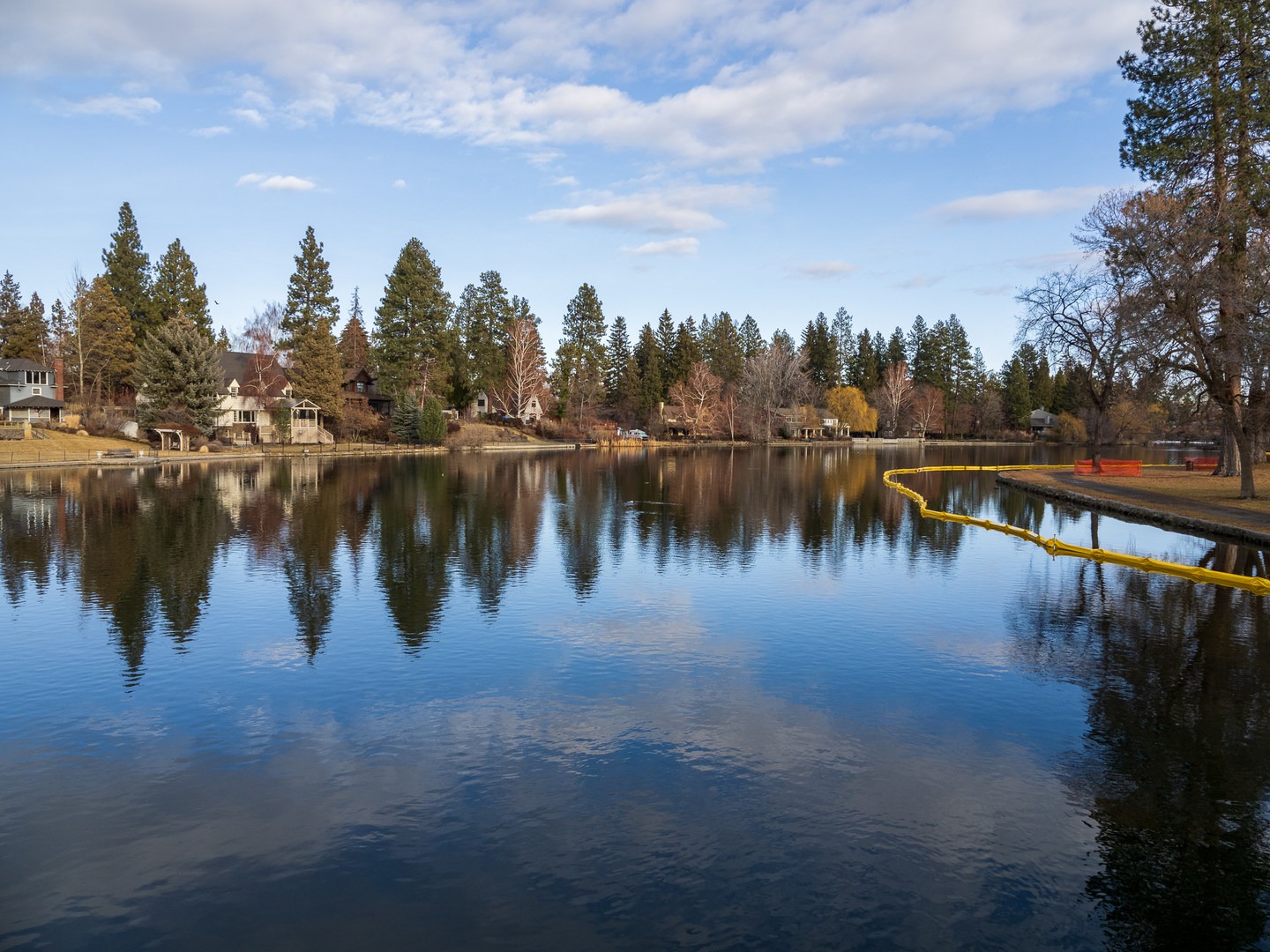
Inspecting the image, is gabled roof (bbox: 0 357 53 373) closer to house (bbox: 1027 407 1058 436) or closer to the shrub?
the shrub

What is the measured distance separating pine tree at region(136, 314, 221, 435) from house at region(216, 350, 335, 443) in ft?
19.1

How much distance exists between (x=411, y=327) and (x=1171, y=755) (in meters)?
85.3

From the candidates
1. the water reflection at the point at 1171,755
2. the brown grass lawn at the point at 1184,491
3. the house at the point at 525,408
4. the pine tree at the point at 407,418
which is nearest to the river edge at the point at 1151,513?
the brown grass lawn at the point at 1184,491

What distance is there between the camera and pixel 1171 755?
934cm

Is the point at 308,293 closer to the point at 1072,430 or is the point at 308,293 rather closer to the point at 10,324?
the point at 10,324

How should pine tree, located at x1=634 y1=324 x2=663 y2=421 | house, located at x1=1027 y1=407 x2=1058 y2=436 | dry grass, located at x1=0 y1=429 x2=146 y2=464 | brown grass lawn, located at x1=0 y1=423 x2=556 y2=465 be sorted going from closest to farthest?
dry grass, located at x1=0 y1=429 x2=146 y2=464 < brown grass lawn, located at x1=0 y1=423 x2=556 y2=465 < pine tree, located at x1=634 y1=324 x2=663 y2=421 < house, located at x1=1027 y1=407 x2=1058 y2=436

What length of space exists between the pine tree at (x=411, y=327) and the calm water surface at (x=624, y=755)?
218 feet

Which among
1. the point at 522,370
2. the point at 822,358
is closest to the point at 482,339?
the point at 522,370

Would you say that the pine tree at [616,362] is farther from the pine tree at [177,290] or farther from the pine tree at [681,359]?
the pine tree at [177,290]

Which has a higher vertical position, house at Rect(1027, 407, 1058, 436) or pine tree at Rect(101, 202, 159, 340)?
pine tree at Rect(101, 202, 159, 340)

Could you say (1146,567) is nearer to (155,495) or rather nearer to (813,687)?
(813,687)

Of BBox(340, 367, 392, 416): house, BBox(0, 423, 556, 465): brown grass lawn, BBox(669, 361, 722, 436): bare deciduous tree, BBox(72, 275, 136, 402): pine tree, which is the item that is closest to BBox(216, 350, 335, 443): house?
BBox(0, 423, 556, 465): brown grass lawn

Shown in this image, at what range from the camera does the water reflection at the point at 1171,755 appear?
6.59m

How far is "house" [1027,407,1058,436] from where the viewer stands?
145625 mm
